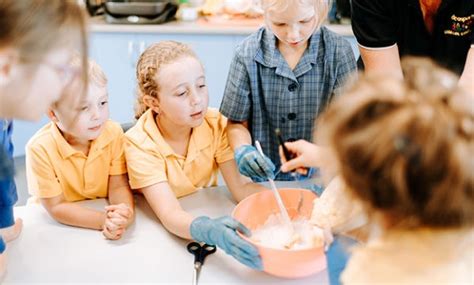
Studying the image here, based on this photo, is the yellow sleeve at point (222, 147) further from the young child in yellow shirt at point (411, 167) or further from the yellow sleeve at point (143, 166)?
the young child in yellow shirt at point (411, 167)

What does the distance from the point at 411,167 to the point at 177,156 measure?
866mm

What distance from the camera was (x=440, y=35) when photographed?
1.39 m

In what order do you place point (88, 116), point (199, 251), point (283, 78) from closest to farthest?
point (199, 251) → point (88, 116) → point (283, 78)

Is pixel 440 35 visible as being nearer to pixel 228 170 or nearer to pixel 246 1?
pixel 228 170

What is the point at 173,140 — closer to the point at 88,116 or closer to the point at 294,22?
the point at 88,116

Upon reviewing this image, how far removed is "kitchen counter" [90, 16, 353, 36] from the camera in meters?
Answer: 2.70

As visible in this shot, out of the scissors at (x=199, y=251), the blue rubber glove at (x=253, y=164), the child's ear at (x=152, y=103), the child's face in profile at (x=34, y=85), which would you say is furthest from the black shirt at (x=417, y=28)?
the child's face in profile at (x=34, y=85)

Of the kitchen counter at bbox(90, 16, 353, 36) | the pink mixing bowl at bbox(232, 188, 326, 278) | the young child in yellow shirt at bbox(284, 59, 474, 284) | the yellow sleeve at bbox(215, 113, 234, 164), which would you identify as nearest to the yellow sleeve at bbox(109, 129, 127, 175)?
the yellow sleeve at bbox(215, 113, 234, 164)

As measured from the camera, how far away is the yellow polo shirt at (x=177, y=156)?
135 cm

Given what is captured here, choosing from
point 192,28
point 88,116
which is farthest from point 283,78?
point 192,28

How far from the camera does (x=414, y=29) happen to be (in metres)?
1.41

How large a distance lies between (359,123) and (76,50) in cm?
54

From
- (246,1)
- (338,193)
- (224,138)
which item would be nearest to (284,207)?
(338,193)

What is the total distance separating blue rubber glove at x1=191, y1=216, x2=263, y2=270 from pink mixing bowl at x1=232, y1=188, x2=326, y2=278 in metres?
0.02
